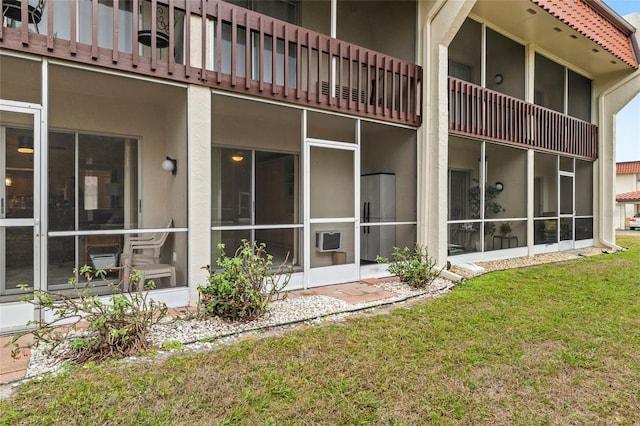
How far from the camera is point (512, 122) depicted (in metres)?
8.62

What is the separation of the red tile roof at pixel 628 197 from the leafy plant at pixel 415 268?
26529 millimetres

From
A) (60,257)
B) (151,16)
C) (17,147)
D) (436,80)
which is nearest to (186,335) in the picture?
(60,257)

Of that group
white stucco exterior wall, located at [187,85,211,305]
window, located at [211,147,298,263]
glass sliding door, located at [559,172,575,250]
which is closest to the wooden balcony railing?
glass sliding door, located at [559,172,575,250]

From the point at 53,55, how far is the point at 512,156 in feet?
30.7

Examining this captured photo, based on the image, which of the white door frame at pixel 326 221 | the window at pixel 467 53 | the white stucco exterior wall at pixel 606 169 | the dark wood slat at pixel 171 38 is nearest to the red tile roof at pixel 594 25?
the white stucco exterior wall at pixel 606 169

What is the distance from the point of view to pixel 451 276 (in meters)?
6.45

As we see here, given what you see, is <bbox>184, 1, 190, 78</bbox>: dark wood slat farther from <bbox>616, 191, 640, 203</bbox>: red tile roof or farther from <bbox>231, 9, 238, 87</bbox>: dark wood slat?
<bbox>616, 191, 640, 203</bbox>: red tile roof

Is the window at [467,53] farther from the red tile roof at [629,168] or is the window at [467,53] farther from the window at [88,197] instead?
the red tile roof at [629,168]

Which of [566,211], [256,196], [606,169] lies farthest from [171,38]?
[606,169]

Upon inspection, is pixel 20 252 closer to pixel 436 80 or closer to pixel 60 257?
pixel 60 257

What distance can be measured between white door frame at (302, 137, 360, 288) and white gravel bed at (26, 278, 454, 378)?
67cm

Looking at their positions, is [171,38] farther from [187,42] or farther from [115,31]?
[115,31]

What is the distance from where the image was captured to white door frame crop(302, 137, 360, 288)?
562cm

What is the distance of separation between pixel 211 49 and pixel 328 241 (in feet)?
11.1
